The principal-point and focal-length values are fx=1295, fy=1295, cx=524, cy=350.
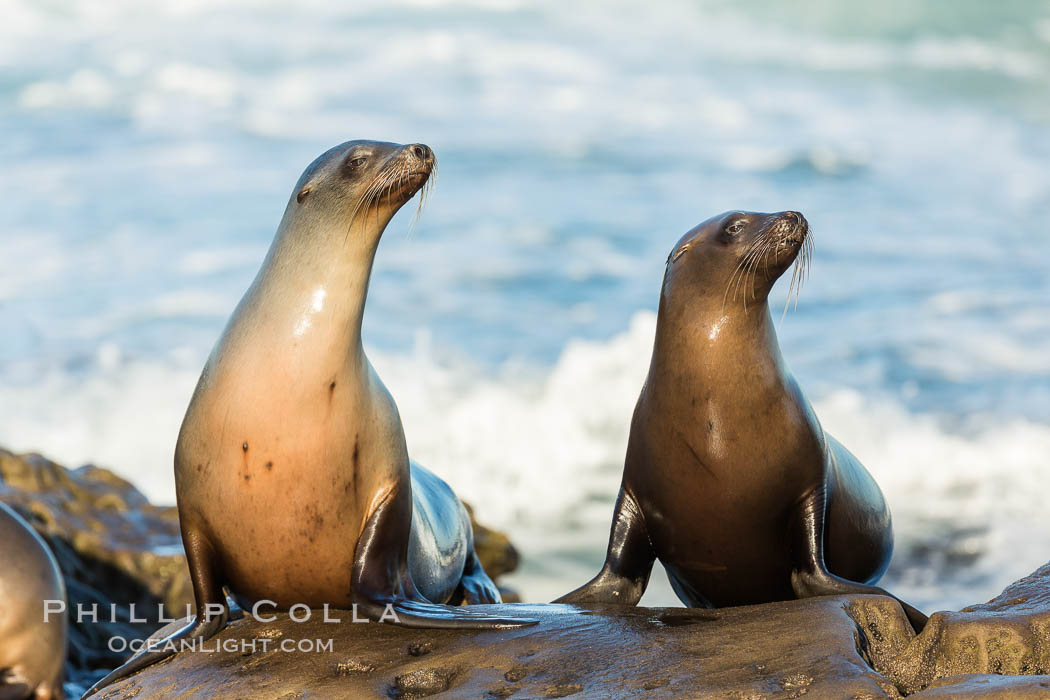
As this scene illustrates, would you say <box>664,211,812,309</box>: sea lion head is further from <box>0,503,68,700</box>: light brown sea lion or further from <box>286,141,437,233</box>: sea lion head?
<box>0,503,68,700</box>: light brown sea lion

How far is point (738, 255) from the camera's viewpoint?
15.4ft

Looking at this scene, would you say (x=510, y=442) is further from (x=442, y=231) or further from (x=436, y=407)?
(x=442, y=231)

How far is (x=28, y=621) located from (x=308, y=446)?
1700mm

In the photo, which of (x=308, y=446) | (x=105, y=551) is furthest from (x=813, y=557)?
(x=105, y=551)

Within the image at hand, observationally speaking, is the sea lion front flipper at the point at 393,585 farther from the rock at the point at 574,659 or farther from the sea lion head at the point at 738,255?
the sea lion head at the point at 738,255

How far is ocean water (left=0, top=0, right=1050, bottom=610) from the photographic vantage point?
490 inches

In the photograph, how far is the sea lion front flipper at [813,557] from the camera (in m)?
4.25

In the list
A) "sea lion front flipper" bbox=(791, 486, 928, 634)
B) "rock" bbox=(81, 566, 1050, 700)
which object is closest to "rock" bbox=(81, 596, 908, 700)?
"rock" bbox=(81, 566, 1050, 700)

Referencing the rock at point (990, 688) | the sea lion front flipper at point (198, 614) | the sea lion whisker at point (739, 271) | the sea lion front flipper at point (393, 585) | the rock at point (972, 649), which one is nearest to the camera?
the rock at point (990, 688)

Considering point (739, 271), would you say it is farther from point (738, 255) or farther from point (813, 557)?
point (813, 557)

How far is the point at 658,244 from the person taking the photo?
1914cm

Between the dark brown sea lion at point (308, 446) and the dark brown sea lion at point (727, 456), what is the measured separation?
0.75m

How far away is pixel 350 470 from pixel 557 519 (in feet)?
23.4

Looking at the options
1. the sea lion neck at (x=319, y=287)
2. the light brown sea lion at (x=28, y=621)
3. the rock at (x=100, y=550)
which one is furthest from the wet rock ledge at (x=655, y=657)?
the rock at (x=100, y=550)
